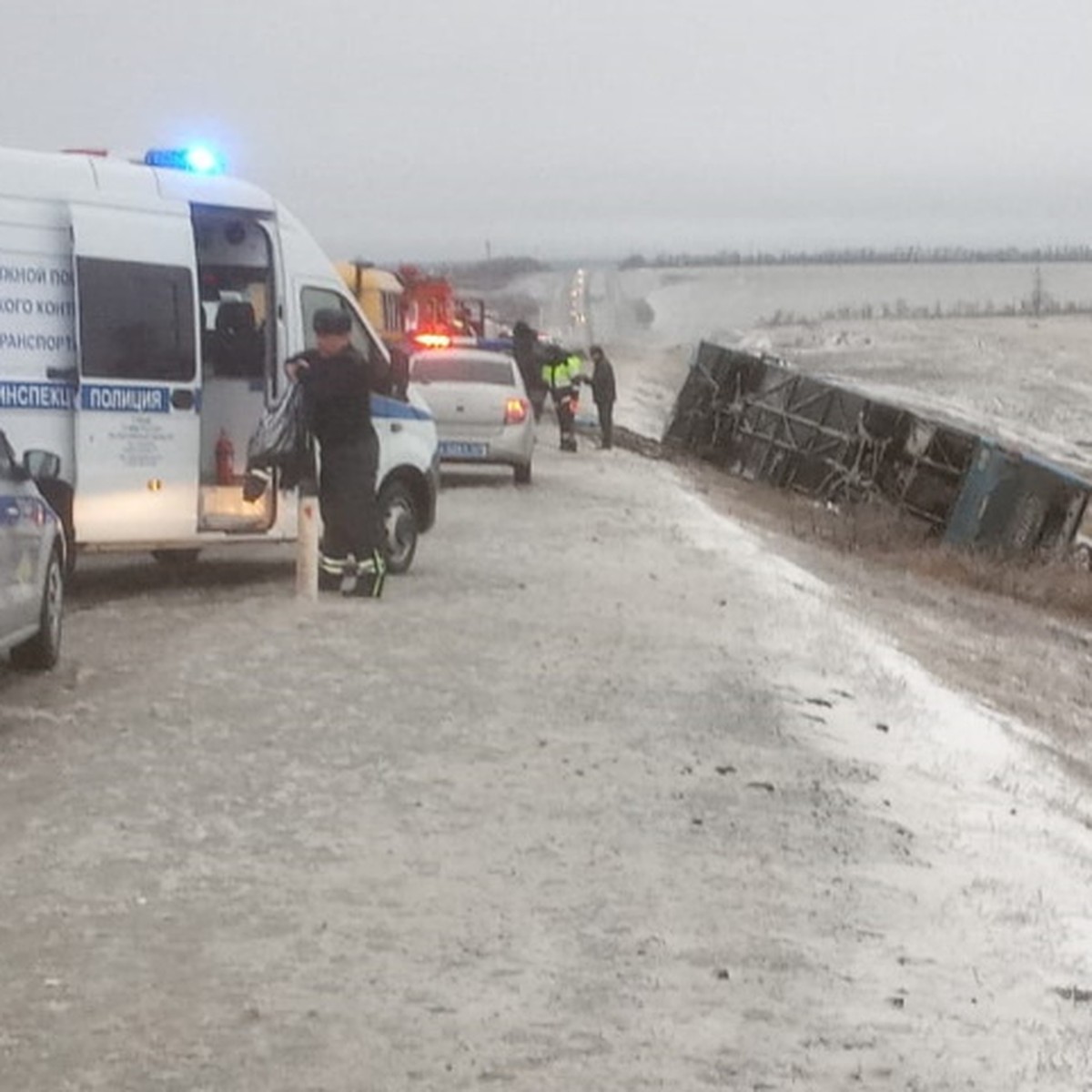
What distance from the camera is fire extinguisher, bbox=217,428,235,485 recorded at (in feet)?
47.2

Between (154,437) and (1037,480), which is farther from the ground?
(154,437)

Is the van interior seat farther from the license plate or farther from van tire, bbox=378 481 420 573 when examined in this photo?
the license plate

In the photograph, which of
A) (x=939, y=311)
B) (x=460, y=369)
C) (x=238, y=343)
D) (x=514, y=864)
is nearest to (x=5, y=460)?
(x=238, y=343)

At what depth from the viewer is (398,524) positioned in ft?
50.5

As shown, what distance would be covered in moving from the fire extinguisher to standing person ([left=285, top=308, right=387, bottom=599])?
3.85 ft

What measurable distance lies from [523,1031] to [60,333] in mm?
8366

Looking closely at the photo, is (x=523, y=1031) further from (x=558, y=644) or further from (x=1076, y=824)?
(x=558, y=644)

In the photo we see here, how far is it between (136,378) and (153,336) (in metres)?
0.31

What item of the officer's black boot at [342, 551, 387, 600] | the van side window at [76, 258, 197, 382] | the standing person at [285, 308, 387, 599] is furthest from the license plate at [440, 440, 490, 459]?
the standing person at [285, 308, 387, 599]

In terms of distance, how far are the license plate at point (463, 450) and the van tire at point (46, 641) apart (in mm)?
13649

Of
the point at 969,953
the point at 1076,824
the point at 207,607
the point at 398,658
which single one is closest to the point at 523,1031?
the point at 969,953

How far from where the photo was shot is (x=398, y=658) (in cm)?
1161

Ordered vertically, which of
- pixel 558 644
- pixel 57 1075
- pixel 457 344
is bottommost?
pixel 457 344

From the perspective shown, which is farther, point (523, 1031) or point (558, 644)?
point (558, 644)
